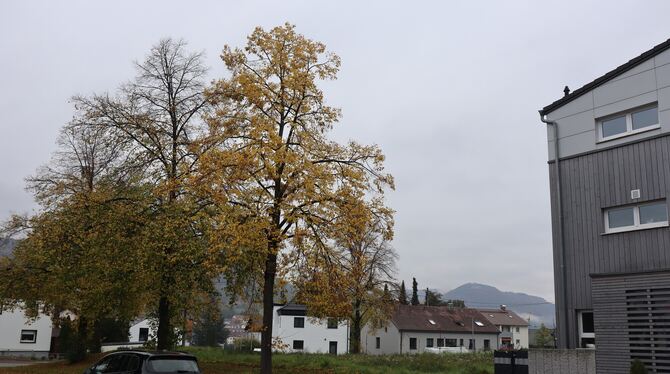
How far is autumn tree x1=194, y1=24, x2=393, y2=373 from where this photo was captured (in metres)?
17.7

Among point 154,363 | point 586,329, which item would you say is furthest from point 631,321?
point 154,363

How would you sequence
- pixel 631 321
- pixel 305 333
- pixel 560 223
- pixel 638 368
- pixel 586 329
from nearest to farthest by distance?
pixel 638 368 → pixel 631 321 → pixel 586 329 → pixel 560 223 → pixel 305 333

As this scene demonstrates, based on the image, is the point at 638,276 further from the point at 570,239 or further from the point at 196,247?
the point at 196,247

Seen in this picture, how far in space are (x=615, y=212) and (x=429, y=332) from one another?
199 ft

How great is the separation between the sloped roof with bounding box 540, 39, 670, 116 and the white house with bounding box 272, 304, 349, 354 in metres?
53.0

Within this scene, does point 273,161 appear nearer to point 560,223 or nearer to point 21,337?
point 560,223

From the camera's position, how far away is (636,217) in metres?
14.7

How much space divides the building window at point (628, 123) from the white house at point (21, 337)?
174ft

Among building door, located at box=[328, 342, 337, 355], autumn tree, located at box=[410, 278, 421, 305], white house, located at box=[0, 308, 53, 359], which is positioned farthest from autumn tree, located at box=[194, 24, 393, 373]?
autumn tree, located at box=[410, 278, 421, 305]

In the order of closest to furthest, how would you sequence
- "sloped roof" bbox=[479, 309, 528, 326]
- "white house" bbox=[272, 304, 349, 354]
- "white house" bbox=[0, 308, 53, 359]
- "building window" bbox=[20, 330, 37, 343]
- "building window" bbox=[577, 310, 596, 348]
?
"building window" bbox=[577, 310, 596, 348], "white house" bbox=[0, 308, 53, 359], "building window" bbox=[20, 330, 37, 343], "white house" bbox=[272, 304, 349, 354], "sloped roof" bbox=[479, 309, 528, 326]

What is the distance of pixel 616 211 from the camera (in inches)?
600

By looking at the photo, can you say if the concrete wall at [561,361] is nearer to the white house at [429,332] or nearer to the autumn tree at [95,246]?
the autumn tree at [95,246]

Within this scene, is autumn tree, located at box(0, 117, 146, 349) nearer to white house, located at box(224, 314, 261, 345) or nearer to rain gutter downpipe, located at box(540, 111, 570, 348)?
white house, located at box(224, 314, 261, 345)

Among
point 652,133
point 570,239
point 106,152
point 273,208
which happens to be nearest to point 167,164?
point 106,152
